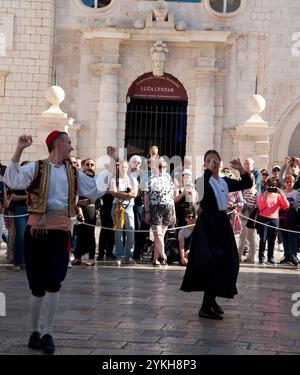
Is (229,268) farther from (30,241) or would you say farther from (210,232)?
(30,241)

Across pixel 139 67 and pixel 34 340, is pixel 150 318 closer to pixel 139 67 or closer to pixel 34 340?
pixel 34 340

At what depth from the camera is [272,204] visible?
50.6 ft

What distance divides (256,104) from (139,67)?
3.68 metres

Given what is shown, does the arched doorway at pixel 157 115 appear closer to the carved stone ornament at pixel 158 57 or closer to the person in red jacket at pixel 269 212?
the carved stone ornament at pixel 158 57

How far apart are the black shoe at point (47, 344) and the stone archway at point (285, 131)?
1626 cm

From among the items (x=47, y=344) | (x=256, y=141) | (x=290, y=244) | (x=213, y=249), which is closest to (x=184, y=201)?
(x=290, y=244)

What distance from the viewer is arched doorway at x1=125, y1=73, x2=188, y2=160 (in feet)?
75.7

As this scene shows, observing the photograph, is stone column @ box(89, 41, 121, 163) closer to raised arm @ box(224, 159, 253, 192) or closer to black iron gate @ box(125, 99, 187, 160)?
black iron gate @ box(125, 99, 187, 160)

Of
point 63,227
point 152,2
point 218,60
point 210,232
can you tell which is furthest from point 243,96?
point 63,227

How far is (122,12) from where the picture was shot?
75.2 feet

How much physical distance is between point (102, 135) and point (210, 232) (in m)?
13.6

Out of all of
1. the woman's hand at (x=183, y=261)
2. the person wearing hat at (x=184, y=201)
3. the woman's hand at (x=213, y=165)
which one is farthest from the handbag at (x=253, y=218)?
the woman's hand at (x=213, y=165)

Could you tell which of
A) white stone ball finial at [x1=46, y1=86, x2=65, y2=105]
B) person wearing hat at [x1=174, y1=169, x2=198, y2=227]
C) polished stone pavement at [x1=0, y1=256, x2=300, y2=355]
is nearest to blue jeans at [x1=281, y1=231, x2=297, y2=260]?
person wearing hat at [x1=174, y1=169, x2=198, y2=227]

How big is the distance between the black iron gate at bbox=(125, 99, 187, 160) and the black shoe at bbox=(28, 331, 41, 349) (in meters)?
16.0
